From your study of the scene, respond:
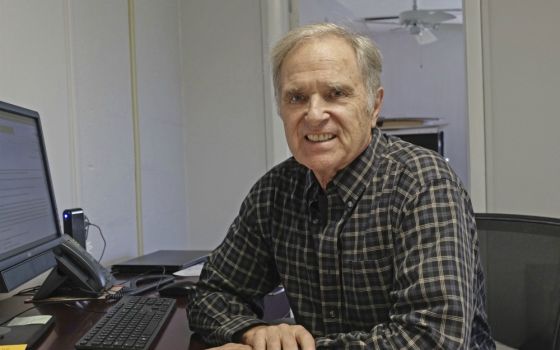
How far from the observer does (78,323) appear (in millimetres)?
1201

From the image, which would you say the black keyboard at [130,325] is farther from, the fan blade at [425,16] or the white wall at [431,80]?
the white wall at [431,80]

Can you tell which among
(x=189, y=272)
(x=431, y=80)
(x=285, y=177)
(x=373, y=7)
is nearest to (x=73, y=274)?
(x=189, y=272)

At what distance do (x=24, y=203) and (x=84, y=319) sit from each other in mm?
341

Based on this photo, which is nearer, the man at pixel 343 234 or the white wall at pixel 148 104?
the man at pixel 343 234

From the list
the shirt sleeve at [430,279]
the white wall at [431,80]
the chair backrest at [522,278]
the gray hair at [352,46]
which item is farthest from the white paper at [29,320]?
the white wall at [431,80]

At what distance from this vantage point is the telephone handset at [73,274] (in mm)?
1433

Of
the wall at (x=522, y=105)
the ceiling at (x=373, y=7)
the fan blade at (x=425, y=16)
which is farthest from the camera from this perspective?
the ceiling at (x=373, y=7)

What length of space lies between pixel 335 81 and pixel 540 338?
74 cm

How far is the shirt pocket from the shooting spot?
3.37ft

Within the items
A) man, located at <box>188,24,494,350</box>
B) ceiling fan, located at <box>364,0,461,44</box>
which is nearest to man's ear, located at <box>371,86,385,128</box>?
man, located at <box>188,24,494,350</box>

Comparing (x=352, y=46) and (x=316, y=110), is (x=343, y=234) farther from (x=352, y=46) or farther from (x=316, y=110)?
(x=352, y=46)

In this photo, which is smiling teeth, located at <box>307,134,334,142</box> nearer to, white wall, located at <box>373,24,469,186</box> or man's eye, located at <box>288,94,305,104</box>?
man's eye, located at <box>288,94,305,104</box>

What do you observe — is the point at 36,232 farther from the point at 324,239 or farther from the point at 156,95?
the point at 156,95

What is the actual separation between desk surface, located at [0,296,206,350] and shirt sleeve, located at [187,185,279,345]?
5 cm
